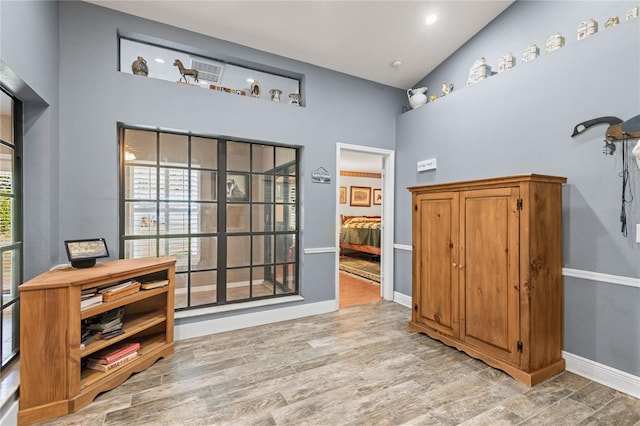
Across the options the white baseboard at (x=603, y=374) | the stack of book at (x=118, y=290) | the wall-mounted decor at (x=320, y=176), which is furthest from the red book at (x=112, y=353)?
the white baseboard at (x=603, y=374)

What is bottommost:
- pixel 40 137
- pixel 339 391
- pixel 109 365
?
pixel 339 391

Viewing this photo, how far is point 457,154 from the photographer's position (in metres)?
3.37

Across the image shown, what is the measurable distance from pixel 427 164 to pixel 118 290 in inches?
137

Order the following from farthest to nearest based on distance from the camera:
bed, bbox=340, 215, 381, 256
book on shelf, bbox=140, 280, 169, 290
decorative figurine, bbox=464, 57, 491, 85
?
1. bed, bbox=340, 215, 381, 256
2. decorative figurine, bbox=464, 57, 491, 85
3. book on shelf, bbox=140, 280, 169, 290

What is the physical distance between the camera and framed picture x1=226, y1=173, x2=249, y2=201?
128 inches

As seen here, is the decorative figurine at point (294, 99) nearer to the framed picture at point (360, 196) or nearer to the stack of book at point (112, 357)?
the stack of book at point (112, 357)

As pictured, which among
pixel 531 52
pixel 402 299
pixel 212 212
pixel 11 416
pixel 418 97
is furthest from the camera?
pixel 402 299

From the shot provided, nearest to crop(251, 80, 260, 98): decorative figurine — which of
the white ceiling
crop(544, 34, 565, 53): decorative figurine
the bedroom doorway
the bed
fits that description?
the white ceiling

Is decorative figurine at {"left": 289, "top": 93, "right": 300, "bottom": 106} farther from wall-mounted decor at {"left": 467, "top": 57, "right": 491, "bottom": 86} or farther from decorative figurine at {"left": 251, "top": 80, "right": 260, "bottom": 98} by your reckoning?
wall-mounted decor at {"left": 467, "top": 57, "right": 491, "bottom": 86}

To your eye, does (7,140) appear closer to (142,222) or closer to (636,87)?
(142,222)

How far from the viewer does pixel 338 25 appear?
3.07m

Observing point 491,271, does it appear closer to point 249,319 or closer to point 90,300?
point 249,319

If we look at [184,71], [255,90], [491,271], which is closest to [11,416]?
[184,71]

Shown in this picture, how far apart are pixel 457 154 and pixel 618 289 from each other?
1839mm
